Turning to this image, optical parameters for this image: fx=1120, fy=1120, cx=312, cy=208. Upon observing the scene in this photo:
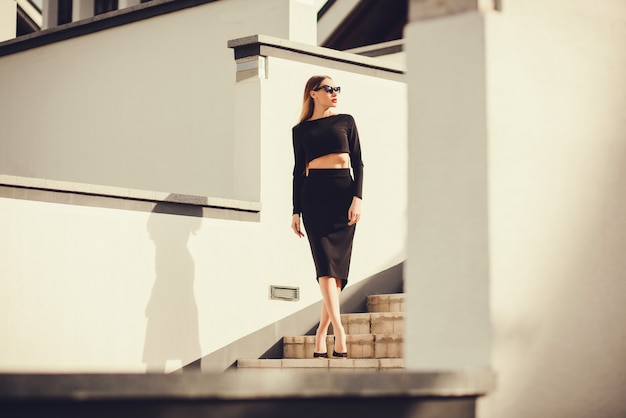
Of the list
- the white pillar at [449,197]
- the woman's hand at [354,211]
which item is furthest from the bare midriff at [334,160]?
the white pillar at [449,197]

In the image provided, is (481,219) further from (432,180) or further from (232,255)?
(232,255)

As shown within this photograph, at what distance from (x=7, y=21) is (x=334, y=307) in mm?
12971

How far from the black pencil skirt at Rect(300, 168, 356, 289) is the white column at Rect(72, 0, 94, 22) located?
12.2 metres

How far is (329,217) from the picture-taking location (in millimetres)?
8609

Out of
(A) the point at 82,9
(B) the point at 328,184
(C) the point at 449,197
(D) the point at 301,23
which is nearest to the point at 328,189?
(B) the point at 328,184

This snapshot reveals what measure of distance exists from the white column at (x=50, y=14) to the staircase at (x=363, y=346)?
1241 cm

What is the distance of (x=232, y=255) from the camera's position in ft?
30.9

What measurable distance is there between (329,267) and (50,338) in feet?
7.04

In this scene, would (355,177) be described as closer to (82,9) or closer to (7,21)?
(82,9)

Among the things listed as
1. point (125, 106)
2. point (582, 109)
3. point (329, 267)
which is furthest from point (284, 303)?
point (125, 106)

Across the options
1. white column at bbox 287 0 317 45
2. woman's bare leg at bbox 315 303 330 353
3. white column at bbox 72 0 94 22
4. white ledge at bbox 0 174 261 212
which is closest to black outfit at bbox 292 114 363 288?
woman's bare leg at bbox 315 303 330 353

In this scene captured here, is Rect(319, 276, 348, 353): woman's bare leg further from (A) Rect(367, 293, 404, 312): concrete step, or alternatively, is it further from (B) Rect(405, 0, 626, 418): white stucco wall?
(B) Rect(405, 0, 626, 418): white stucco wall

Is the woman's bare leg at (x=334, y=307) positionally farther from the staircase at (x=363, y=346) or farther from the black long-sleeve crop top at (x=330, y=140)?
Result: the black long-sleeve crop top at (x=330, y=140)

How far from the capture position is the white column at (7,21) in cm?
1923
